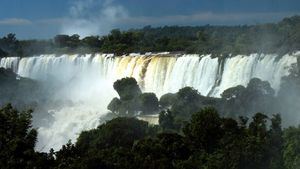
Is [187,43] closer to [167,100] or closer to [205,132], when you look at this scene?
[167,100]

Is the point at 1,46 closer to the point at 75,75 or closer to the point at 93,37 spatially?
the point at 93,37

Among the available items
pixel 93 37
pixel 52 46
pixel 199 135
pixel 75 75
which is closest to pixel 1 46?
pixel 52 46

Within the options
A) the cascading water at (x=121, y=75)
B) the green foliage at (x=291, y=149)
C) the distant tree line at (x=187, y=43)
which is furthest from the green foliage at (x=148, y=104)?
the green foliage at (x=291, y=149)

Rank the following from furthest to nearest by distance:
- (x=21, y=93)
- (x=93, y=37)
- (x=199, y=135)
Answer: (x=93, y=37) → (x=21, y=93) → (x=199, y=135)

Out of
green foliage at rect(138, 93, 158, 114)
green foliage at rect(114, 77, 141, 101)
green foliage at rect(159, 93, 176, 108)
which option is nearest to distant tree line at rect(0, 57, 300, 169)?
green foliage at rect(159, 93, 176, 108)

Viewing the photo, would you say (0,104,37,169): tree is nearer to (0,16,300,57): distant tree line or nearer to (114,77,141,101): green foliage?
(0,16,300,57): distant tree line

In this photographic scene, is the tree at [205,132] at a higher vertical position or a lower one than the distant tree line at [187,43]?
lower

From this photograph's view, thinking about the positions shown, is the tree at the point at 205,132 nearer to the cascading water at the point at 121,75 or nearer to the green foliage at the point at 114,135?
the green foliage at the point at 114,135
